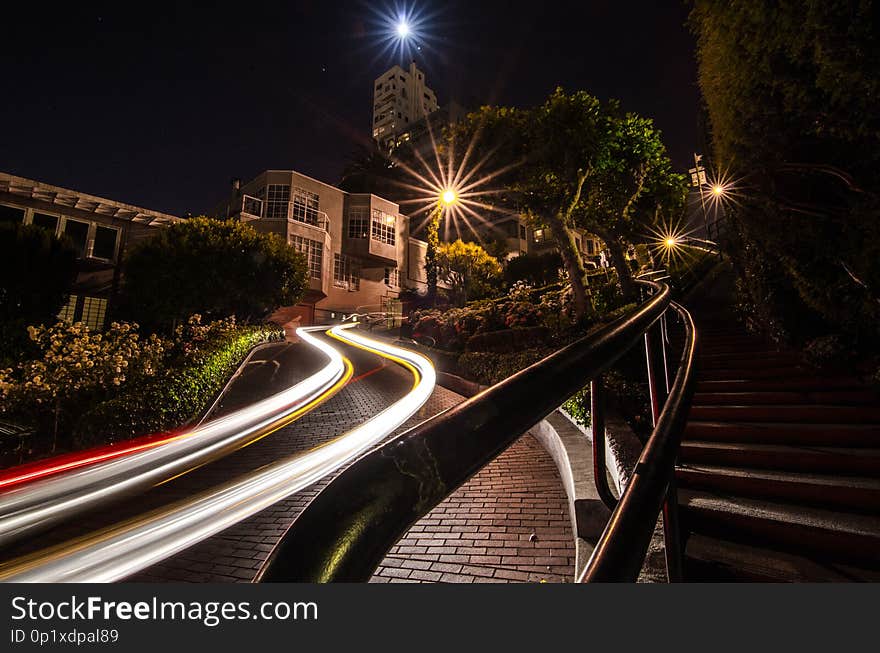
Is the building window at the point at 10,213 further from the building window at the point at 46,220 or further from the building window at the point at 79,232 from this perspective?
the building window at the point at 79,232

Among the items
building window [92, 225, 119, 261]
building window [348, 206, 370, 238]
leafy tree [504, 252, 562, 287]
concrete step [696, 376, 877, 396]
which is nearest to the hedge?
concrete step [696, 376, 877, 396]

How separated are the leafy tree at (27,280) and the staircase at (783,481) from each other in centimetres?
2309

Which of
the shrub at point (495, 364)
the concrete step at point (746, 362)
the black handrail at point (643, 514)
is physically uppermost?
the shrub at point (495, 364)

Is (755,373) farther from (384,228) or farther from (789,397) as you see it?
(384,228)

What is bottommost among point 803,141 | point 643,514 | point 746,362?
point 643,514

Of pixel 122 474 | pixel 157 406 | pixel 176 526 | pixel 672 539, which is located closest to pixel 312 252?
pixel 157 406

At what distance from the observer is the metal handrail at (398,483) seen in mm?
421

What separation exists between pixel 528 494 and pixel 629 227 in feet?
49.9

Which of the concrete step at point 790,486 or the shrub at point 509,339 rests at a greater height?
the shrub at point 509,339

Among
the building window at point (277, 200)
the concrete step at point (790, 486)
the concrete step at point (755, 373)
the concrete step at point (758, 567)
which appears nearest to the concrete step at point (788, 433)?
the concrete step at point (790, 486)

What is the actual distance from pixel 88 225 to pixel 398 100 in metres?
96.4

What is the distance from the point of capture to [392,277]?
41.9m

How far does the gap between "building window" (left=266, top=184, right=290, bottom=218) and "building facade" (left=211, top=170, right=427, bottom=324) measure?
4cm

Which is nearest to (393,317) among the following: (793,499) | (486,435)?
(793,499)
